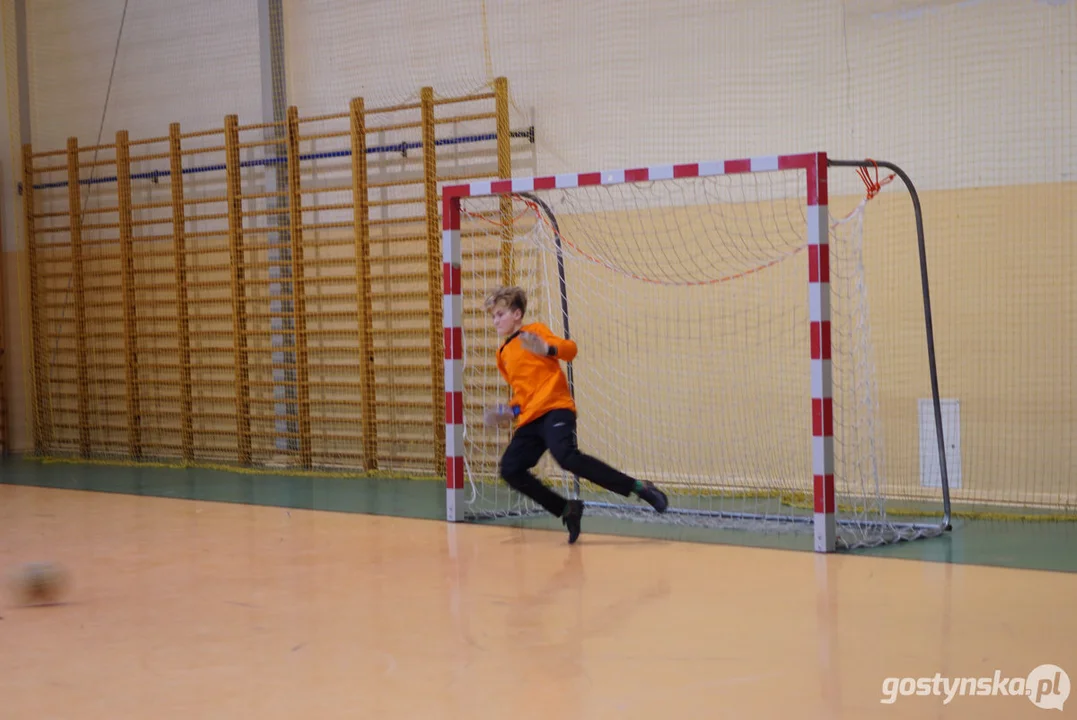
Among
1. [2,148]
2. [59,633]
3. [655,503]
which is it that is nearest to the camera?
[59,633]

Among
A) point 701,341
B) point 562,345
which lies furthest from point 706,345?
point 562,345

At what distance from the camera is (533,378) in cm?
564

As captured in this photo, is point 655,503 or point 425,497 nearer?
point 655,503

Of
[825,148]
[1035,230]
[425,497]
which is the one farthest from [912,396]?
[425,497]

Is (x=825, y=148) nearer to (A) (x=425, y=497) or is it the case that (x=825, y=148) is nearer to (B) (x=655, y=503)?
(B) (x=655, y=503)

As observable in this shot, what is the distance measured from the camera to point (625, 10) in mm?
7480

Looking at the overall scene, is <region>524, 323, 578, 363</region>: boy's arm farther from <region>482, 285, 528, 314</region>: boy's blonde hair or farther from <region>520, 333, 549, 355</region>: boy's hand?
<region>482, 285, 528, 314</region>: boy's blonde hair

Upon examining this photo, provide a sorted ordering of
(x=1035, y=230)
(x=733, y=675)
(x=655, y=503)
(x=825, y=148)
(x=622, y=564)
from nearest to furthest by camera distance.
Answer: (x=733, y=675) < (x=622, y=564) < (x=655, y=503) < (x=1035, y=230) < (x=825, y=148)

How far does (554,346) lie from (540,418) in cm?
38

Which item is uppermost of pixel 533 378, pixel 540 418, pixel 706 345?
pixel 706 345

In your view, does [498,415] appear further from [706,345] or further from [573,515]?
[706,345]

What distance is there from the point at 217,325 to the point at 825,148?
208 inches

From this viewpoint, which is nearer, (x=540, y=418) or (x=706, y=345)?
(x=540, y=418)

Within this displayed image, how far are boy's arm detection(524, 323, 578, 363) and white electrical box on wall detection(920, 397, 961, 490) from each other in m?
2.22
